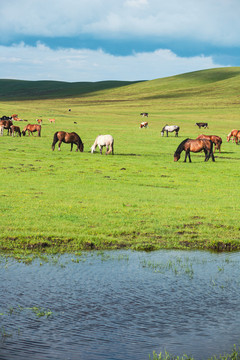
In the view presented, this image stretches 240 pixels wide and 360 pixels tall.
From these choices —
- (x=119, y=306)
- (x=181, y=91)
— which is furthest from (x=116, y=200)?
(x=181, y=91)

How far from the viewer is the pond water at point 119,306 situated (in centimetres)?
644

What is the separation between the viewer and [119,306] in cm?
796

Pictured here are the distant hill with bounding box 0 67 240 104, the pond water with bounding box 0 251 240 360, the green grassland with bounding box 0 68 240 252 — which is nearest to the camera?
the pond water with bounding box 0 251 240 360

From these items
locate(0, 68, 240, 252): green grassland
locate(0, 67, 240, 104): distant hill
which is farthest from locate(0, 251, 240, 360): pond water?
locate(0, 67, 240, 104): distant hill

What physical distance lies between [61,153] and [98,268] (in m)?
24.4

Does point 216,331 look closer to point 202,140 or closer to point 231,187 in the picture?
point 231,187

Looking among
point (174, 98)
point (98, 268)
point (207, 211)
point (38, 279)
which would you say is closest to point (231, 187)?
point (207, 211)

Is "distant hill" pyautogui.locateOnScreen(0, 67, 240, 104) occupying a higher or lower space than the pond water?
higher

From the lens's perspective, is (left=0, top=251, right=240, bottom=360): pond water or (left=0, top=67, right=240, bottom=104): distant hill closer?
(left=0, top=251, right=240, bottom=360): pond water

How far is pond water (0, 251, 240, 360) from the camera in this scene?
644 centimetres

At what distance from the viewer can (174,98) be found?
14925 centimetres

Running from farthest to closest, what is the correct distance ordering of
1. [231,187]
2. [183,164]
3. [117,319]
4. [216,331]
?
[183,164]
[231,187]
[117,319]
[216,331]

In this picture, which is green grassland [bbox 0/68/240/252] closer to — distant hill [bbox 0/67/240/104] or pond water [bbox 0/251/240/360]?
pond water [bbox 0/251/240/360]

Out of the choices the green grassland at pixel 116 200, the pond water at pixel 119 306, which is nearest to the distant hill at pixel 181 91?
the green grassland at pixel 116 200
